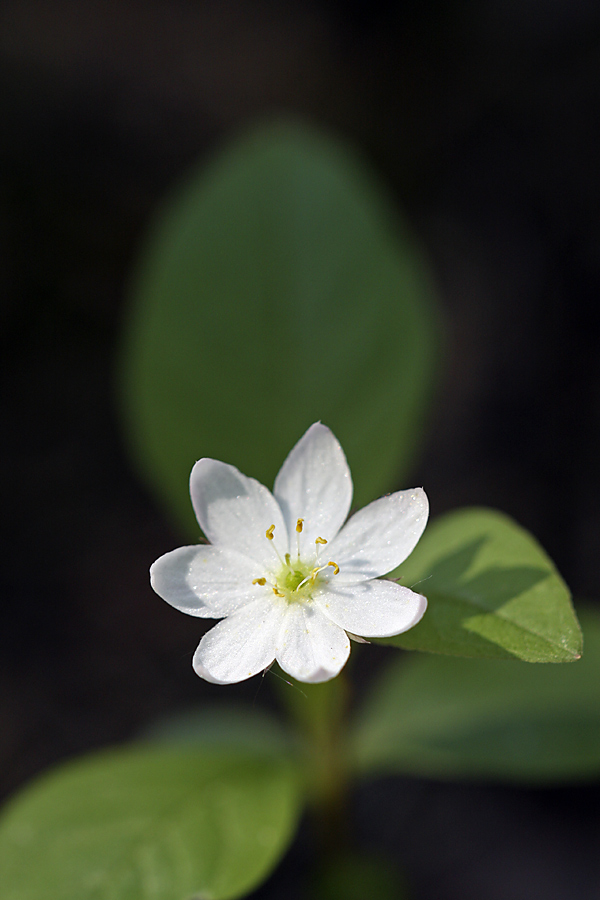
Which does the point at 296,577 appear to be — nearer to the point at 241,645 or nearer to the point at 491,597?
the point at 241,645

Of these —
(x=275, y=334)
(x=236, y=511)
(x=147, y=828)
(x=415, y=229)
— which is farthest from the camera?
(x=415, y=229)

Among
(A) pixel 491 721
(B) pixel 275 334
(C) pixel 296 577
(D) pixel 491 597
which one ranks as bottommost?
(A) pixel 491 721

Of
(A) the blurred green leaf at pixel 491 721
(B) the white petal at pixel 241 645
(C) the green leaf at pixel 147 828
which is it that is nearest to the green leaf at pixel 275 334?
(A) the blurred green leaf at pixel 491 721

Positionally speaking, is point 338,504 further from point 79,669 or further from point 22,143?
point 22,143

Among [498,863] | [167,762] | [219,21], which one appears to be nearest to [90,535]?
[167,762]

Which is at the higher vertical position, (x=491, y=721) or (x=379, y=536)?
(x=379, y=536)

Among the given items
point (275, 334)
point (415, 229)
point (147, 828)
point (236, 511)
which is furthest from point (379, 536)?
point (415, 229)

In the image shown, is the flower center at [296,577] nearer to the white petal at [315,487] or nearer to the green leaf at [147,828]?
the white petal at [315,487]
